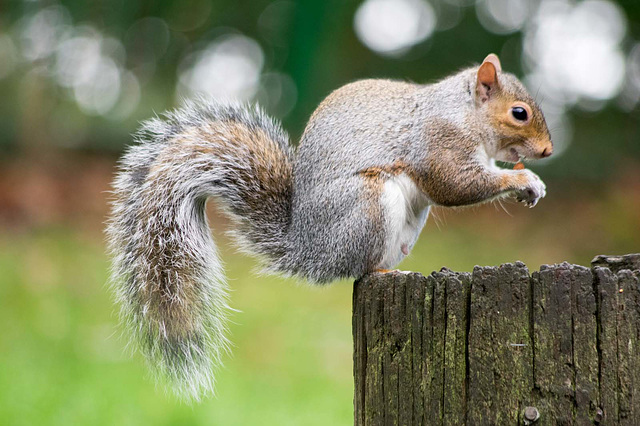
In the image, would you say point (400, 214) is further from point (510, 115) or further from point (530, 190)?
point (510, 115)

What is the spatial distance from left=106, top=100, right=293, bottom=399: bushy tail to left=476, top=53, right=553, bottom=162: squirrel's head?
594 millimetres

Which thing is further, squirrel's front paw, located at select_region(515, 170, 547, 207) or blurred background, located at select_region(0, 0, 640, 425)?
blurred background, located at select_region(0, 0, 640, 425)

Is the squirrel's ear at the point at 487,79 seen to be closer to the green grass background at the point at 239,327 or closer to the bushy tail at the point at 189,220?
the green grass background at the point at 239,327

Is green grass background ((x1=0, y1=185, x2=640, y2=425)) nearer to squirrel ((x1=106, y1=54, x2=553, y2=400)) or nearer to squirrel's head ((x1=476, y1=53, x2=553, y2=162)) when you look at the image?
squirrel ((x1=106, y1=54, x2=553, y2=400))

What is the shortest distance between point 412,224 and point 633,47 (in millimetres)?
5277

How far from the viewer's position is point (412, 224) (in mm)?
2062

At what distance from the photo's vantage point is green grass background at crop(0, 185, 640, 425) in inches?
109

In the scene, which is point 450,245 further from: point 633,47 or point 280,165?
point 280,165

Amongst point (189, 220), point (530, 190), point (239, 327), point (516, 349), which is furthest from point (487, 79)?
point (239, 327)

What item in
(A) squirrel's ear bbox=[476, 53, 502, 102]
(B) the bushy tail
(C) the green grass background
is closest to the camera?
(B) the bushy tail

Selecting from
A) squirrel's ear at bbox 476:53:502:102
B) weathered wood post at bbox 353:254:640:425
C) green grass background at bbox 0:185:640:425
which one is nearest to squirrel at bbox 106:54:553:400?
squirrel's ear at bbox 476:53:502:102

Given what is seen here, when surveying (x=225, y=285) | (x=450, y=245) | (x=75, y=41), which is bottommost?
(x=225, y=285)

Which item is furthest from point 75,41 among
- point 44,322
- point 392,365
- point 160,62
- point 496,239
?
point 392,365

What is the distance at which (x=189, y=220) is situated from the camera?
1897mm
